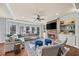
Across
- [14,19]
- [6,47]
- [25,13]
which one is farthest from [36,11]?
[6,47]

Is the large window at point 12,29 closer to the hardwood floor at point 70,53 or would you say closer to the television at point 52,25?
the hardwood floor at point 70,53

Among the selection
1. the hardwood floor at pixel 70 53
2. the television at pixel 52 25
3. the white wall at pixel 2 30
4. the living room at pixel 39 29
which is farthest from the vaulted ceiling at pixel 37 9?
the hardwood floor at pixel 70 53

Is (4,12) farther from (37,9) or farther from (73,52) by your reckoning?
(73,52)

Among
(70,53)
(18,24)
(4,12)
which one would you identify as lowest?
(70,53)

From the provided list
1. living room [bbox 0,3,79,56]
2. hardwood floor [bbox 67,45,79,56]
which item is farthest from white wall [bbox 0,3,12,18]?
hardwood floor [bbox 67,45,79,56]

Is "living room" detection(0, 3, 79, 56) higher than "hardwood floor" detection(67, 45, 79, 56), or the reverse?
"living room" detection(0, 3, 79, 56)

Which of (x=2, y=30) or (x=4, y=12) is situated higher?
(x=4, y=12)

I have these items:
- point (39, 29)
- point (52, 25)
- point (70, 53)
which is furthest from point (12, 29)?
point (70, 53)

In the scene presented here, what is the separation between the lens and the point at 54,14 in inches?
89.2

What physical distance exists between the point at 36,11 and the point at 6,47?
805 mm

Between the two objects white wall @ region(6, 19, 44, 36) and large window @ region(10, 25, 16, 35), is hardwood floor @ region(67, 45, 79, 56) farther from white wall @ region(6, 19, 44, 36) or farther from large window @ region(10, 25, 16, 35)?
large window @ region(10, 25, 16, 35)

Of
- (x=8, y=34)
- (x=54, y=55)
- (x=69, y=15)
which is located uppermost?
(x=69, y=15)

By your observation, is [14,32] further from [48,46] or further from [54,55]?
[54,55]

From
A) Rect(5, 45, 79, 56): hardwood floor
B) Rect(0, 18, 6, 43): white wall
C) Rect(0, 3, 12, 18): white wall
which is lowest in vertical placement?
Rect(5, 45, 79, 56): hardwood floor
